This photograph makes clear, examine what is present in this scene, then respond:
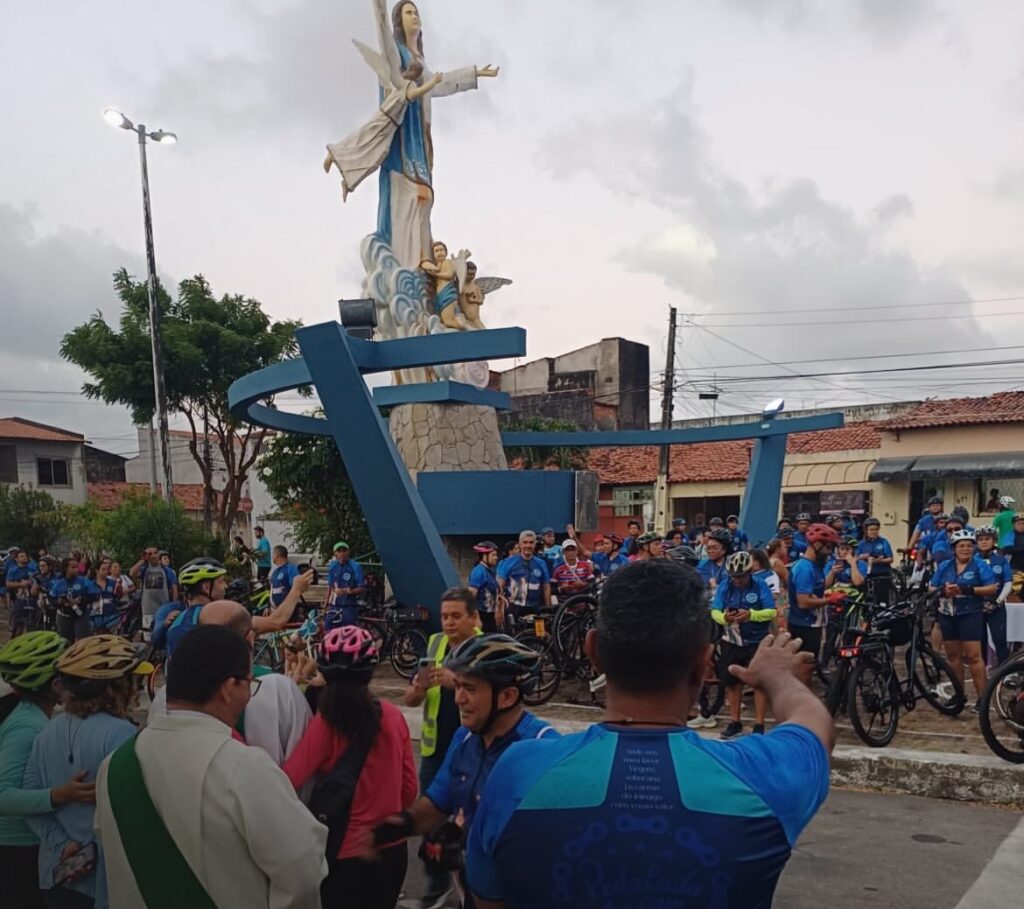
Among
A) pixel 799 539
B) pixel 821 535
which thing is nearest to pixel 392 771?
pixel 821 535

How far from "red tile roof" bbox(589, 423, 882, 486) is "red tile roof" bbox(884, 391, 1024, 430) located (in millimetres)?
1441

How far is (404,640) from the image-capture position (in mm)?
10992

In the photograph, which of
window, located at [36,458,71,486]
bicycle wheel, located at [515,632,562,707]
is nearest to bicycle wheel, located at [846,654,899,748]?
bicycle wheel, located at [515,632,562,707]

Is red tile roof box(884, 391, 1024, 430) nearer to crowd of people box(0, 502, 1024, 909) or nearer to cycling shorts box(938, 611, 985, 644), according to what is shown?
cycling shorts box(938, 611, 985, 644)

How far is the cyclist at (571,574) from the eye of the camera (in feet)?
36.1

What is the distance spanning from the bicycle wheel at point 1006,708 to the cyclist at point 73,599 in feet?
40.0

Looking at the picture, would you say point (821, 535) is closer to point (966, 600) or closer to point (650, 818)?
point (966, 600)

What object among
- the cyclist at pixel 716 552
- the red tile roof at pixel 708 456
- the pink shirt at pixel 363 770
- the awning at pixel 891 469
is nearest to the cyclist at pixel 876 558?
the cyclist at pixel 716 552

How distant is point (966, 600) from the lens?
821 centimetres

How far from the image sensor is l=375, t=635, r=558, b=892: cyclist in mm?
2986

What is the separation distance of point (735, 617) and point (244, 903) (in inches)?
238

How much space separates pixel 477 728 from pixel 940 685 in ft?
21.3

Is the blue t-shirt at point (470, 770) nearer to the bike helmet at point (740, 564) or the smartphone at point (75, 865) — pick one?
the smartphone at point (75, 865)

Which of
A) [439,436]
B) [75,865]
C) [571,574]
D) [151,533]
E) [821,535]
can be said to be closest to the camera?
[75,865]
